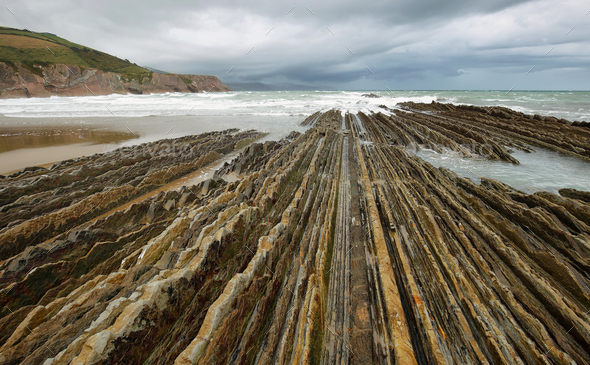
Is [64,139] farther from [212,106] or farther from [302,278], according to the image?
[212,106]

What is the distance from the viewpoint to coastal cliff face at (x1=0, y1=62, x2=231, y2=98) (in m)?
46.6

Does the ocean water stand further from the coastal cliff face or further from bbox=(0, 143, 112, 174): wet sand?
bbox=(0, 143, 112, 174): wet sand

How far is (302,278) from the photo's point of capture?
3215 mm

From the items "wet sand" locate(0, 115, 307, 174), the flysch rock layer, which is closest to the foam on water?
the flysch rock layer

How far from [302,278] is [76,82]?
272 feet

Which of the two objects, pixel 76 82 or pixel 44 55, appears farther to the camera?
pixel 44 55

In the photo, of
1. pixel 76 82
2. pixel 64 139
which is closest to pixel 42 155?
pixel 64 139

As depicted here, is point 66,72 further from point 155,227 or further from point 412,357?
point 412,357

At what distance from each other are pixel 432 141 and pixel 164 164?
14.8 metres

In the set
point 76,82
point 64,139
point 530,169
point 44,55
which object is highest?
point 44,55

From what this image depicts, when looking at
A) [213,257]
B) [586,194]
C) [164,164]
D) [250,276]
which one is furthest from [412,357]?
[164,164]

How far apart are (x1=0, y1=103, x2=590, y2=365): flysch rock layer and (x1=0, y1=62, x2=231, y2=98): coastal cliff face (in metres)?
69.5

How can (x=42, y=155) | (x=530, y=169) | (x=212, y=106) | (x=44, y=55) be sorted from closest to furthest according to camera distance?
(x=530, y=169)
(x=42, y=155)
(x=212, y=106)
(x=44, y=55)

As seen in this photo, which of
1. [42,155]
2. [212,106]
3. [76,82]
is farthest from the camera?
[76,82]
